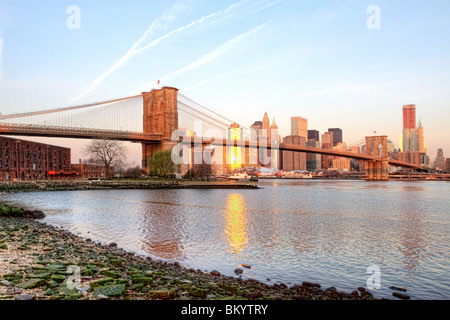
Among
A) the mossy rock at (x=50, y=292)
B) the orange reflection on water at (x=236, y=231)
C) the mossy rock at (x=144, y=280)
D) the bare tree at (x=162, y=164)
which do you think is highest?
the bare tree at (x=162, y=164)

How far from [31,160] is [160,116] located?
25.4 metres

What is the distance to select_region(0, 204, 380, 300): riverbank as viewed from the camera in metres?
5.25

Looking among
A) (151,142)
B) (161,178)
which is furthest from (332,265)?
(151,142)

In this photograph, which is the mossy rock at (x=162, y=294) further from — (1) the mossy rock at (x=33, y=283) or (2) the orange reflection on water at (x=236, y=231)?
(2) the orange reflection on water at (x=236, y=231)

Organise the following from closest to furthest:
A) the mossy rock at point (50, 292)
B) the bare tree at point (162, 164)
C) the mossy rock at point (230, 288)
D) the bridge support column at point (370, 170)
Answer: the mossy rock at point (50, 292), the mossy rock at point (230, 288), the bare tree at point (162, 164), the bridge support column at point (370, 170)

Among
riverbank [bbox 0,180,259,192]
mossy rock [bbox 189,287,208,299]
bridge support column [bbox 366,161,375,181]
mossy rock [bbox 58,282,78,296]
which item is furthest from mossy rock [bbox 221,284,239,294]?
bridge support column [bbox 366,161,375,181]

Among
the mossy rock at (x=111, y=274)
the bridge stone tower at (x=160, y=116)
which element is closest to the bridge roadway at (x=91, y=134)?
the bridge stone tower at (x=160, y=116)

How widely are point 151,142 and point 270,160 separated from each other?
14456 cm

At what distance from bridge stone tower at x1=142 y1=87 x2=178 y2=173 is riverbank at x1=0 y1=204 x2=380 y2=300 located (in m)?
51.0

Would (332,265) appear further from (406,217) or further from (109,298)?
(406,217)

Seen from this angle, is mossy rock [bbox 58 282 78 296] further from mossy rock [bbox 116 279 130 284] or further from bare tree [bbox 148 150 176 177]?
bare tree [bbox 148 150 176 177]

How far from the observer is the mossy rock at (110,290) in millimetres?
5195

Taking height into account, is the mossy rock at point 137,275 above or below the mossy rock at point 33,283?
below
